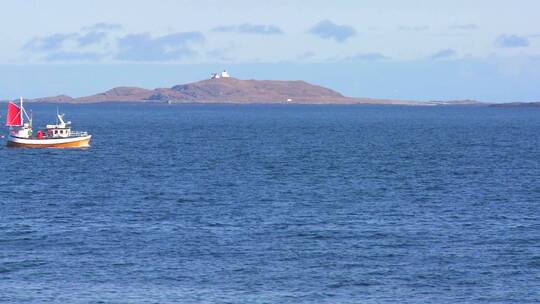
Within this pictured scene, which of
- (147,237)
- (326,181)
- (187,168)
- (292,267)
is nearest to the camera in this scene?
(292,267)

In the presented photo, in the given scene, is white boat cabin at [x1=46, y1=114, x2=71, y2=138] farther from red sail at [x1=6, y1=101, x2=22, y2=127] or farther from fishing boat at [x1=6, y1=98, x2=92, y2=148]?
red sail at [x1=6, y1=101, x2=22, y2=127]

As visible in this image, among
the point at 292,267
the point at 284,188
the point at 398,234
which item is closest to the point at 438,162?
the point at 284,188

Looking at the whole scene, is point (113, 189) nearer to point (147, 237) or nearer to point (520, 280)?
point (147, 237)

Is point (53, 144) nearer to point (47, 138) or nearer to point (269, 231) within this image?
point (47, 138)

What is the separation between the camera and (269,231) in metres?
55.0

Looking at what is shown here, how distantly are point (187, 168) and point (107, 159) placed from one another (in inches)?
603

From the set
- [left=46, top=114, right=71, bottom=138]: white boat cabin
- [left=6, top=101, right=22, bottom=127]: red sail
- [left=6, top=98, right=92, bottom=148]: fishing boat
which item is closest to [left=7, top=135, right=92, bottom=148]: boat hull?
[left=6, top=98, right=92, bottom=148]: fishing boat

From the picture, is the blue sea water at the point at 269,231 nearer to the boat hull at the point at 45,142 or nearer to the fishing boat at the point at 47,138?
the boat hull at the point at 45,142

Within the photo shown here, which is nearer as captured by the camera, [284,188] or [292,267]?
[292,267]

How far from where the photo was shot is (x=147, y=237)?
52.6 metres

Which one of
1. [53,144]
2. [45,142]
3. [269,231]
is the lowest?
[269,231]

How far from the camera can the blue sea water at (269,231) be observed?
41.5 m

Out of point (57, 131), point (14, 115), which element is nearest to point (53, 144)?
point (57, 131)

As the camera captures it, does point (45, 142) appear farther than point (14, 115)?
No
